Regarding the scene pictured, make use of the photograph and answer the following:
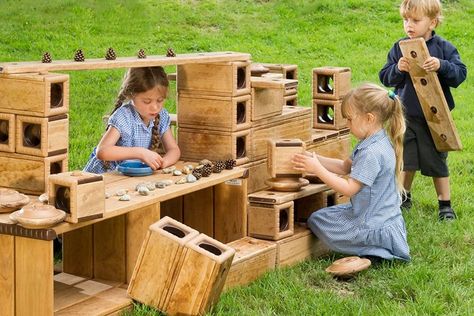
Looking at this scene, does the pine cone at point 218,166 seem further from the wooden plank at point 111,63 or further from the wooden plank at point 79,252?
the wooden plank at point 79,252

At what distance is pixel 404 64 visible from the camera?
5977 millimetres

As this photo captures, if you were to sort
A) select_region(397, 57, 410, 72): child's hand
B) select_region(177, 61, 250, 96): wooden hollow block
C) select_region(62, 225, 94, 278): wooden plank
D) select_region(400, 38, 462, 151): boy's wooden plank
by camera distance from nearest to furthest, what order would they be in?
select_region(62, 225, 94, 278): wooden plank → select_region(177, 61, 250, 96): wooden hollow block → select_region(400, 38, 462, 151): boy's wooden plank → select_region(397, 57, 410, 72): child's hand

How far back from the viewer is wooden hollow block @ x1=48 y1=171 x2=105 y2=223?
3934 mm

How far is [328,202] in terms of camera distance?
18.9 ft

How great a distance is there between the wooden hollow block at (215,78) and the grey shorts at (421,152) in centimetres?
150

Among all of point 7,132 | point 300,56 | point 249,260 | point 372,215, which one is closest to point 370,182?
point 372,215

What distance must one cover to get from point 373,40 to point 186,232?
8.09 meters

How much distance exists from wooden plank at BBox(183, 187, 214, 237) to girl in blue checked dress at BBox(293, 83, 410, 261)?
0.51 meters

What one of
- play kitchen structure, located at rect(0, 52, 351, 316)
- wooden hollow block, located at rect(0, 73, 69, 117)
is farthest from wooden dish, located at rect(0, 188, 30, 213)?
wooden hollow block, located at rect(0, 73, 69, 117)

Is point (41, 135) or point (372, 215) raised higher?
point (41, 135)

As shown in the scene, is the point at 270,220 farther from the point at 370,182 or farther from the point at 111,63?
the point at 111,63

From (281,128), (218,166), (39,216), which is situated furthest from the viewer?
(281,128)

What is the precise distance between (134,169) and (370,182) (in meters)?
1.20

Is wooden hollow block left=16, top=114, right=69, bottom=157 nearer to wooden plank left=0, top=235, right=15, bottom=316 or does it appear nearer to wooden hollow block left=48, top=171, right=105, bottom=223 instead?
wooden hollow block left=48, top=171, right=105, bottom=223
